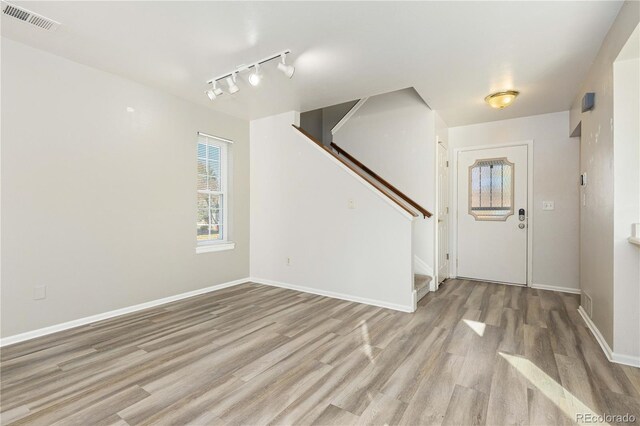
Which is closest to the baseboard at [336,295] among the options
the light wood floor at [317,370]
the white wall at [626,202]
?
the light wood floor at [317,370]

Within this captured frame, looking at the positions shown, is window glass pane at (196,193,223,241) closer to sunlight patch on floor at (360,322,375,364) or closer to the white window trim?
the white window trim

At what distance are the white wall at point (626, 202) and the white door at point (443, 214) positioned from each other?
2.22 meters

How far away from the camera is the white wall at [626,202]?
7.09 ft

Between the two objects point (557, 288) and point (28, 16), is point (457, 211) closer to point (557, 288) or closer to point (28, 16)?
point (557, 288)

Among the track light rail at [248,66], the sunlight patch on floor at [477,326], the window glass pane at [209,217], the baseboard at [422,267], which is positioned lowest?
the sunlight patch on floor at [477,326]

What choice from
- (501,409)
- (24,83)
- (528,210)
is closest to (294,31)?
(24,83)

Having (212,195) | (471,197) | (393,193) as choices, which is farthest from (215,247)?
(471,197)

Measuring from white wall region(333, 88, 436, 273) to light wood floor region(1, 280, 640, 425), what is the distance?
1419 mm

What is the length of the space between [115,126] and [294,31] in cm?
217

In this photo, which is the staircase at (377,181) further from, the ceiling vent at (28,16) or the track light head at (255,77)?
the ceiling vent at (28,16)

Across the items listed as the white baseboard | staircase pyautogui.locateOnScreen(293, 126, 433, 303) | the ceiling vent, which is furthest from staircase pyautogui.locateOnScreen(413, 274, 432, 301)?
the ceiling vent

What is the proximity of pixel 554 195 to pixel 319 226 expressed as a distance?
11.0 ft

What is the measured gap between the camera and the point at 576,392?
188 centimetres

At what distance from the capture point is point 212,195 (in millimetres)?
4355
